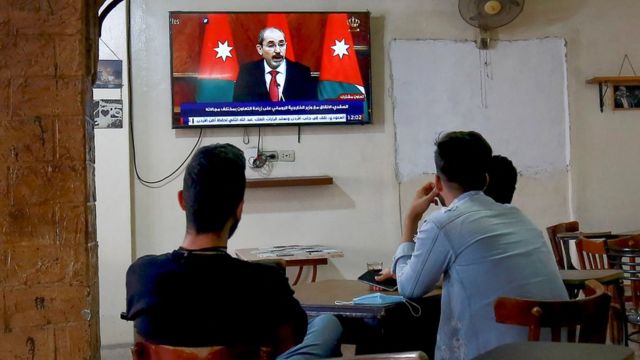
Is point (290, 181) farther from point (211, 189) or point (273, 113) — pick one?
point (211, 189)

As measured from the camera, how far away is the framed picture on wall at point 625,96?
5418 mm

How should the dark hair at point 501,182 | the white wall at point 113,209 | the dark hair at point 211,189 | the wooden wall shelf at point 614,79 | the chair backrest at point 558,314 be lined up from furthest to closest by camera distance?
the wooden wall shelf at point 614,79 → the white wall at point 113,209 → the dark hair at point 501,182 → the chair backrest at point 558,314 → the dark hair at point 211,189

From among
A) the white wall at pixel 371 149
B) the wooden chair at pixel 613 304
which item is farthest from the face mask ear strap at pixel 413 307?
the white wall at pixel 371 149

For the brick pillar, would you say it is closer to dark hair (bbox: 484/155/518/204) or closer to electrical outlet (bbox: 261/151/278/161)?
dark hair (bbox: 484/155/518/204)

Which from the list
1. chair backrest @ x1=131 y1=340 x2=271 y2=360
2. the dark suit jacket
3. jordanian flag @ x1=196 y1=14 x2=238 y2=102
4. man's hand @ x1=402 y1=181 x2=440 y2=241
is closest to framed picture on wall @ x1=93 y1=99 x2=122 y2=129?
jordanian flag @ x1=196 y1=14 x2=238 y2=102

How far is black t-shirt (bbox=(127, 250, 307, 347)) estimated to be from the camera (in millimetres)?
1356

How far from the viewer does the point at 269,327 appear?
1.39 meters

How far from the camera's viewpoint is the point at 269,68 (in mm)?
4895

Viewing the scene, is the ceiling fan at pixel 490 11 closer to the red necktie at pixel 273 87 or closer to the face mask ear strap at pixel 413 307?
the red necktie at pixel 273 87

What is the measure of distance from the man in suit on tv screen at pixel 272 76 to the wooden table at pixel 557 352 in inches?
152

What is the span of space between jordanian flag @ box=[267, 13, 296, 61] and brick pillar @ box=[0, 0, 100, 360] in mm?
3638

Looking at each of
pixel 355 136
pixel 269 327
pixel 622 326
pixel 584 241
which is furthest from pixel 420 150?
pixel 269 327

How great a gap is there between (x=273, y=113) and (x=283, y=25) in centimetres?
66

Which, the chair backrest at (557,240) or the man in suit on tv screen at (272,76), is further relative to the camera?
the man in suit on tv screen at (272,76)
